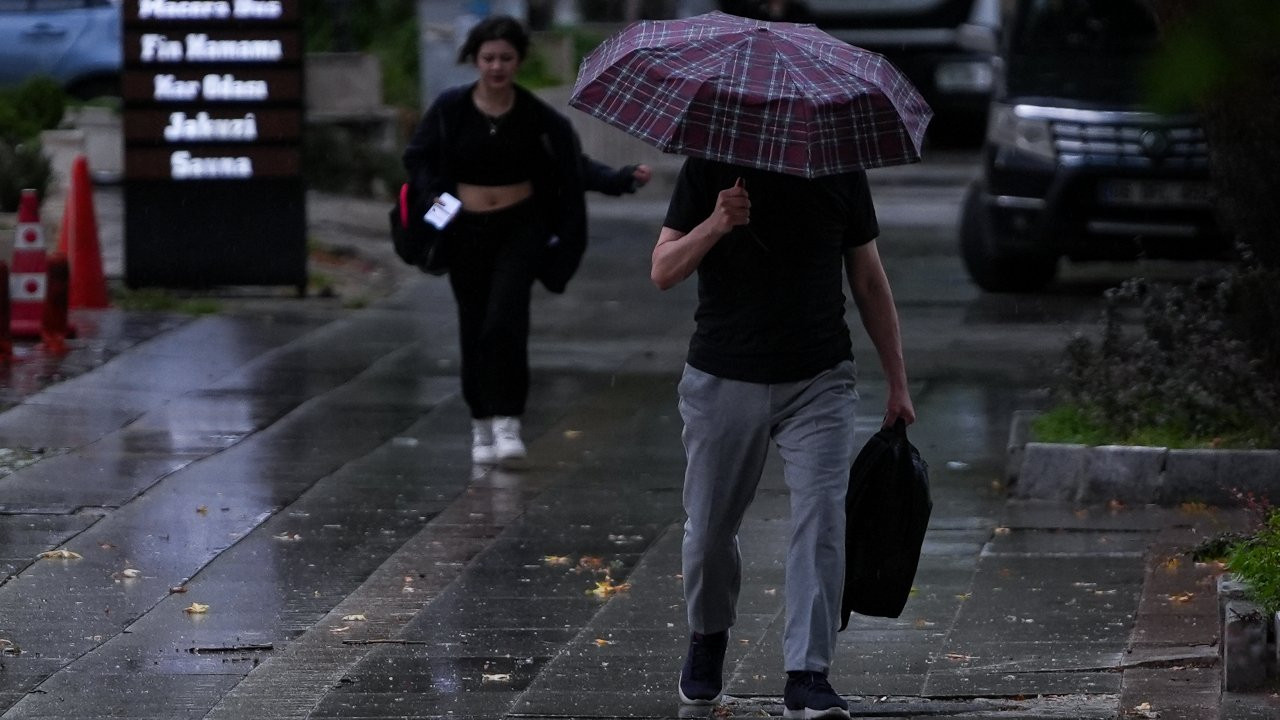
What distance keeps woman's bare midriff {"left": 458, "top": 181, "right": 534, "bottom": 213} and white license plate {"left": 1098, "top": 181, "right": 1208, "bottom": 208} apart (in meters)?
5.92

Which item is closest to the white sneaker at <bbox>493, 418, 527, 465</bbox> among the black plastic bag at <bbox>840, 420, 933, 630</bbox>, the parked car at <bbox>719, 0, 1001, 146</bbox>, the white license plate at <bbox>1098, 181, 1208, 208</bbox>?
the black plastic bag at <bbox>840, 420, 933, 630</bbox>

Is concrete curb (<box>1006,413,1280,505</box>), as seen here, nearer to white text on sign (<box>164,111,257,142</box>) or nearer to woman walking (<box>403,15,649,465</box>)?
woman walking (<box>403,15,649,465</box>)

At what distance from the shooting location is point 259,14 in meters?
13.0

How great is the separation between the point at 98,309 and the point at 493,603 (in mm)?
6480

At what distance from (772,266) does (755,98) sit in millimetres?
465

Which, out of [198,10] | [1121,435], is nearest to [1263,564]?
[1121,435]

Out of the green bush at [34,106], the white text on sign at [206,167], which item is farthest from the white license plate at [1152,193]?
the green bush at [34,106]

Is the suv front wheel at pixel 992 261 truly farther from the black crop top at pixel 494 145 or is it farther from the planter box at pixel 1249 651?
the planter box at pixel 1249 651

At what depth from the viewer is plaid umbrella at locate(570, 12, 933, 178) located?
15.6ft

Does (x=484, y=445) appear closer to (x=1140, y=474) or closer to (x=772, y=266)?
(x=1140, y=474)

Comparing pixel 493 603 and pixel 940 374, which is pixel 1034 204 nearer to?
pixel 940 374

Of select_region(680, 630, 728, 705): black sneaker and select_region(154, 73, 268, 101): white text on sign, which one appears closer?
select_region(680, 630, 728, 705): black sneaker

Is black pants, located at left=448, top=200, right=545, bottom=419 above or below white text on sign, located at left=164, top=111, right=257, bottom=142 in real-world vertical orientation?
above

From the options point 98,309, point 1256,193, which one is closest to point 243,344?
point 98,309
